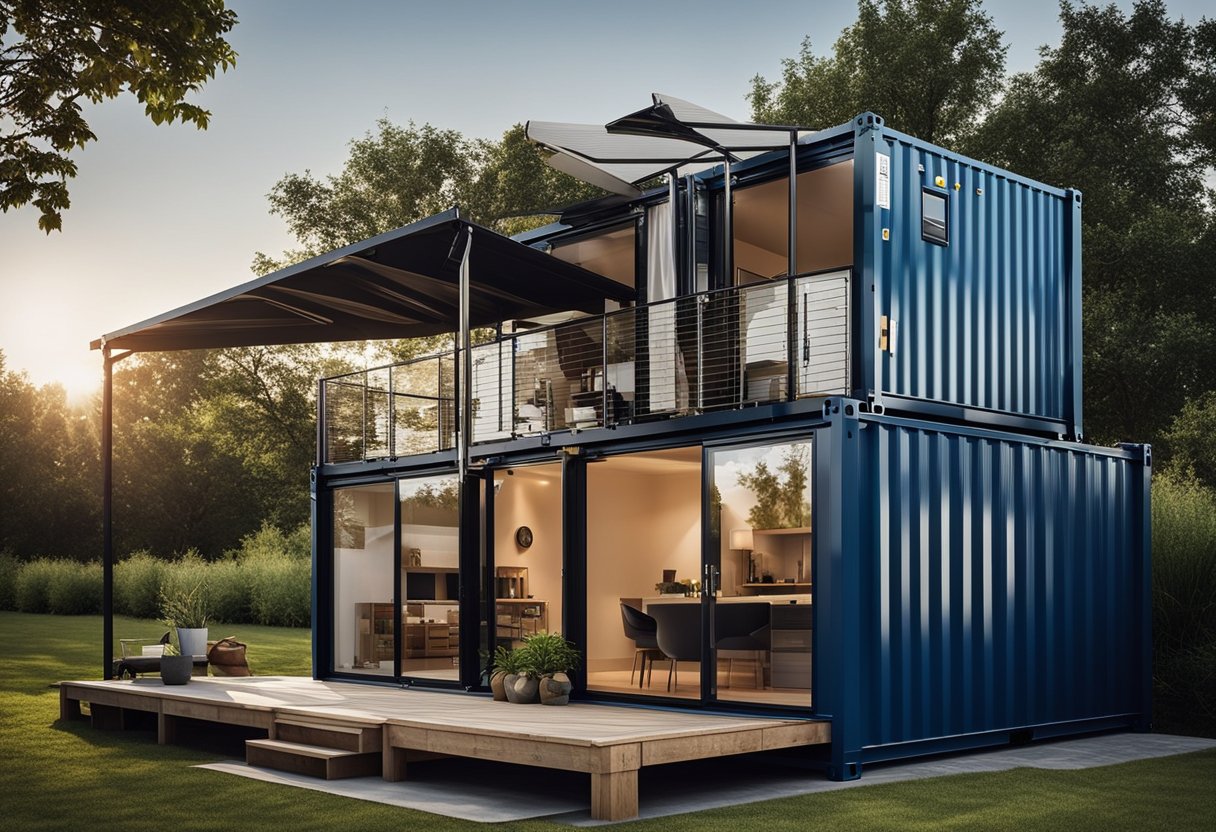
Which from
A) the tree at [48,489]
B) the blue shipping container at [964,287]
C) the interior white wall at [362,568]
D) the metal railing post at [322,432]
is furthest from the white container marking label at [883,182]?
the tree at [48,489]

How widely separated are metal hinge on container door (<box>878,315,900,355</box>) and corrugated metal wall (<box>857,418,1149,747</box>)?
2.06ft

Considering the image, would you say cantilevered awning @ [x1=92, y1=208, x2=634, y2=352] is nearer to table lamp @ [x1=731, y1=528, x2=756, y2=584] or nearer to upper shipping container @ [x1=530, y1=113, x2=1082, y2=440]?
upper shipping container @ [x1=530, y1=113, x2=1082, y2=440]

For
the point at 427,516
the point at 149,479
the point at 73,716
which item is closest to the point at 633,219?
the point at 427,516

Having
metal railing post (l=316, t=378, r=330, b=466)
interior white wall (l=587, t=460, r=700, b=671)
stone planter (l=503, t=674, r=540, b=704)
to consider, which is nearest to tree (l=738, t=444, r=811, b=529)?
stone planter (l=503, t=674, r=540, b=704)

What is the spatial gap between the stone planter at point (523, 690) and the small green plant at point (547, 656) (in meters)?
0.08

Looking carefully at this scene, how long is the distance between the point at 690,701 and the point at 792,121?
1642cm

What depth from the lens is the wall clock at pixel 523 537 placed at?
572 inches

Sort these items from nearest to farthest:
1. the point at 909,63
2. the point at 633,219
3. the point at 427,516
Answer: the point at 633,219 → the point at 427,516 → the point at 909,63

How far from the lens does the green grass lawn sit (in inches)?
281

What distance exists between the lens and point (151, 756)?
1015 cm

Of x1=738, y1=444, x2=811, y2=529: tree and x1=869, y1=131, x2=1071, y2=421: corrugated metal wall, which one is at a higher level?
x1=869, y1=131, x2=1071, y2=421: corrugated metal wall

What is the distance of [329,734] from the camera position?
9250 millimetres

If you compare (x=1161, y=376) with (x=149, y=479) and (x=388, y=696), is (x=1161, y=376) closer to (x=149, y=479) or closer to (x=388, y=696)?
(x=388, y=696)

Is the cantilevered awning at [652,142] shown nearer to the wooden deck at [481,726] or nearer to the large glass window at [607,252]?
the large glass window at [607,252]
